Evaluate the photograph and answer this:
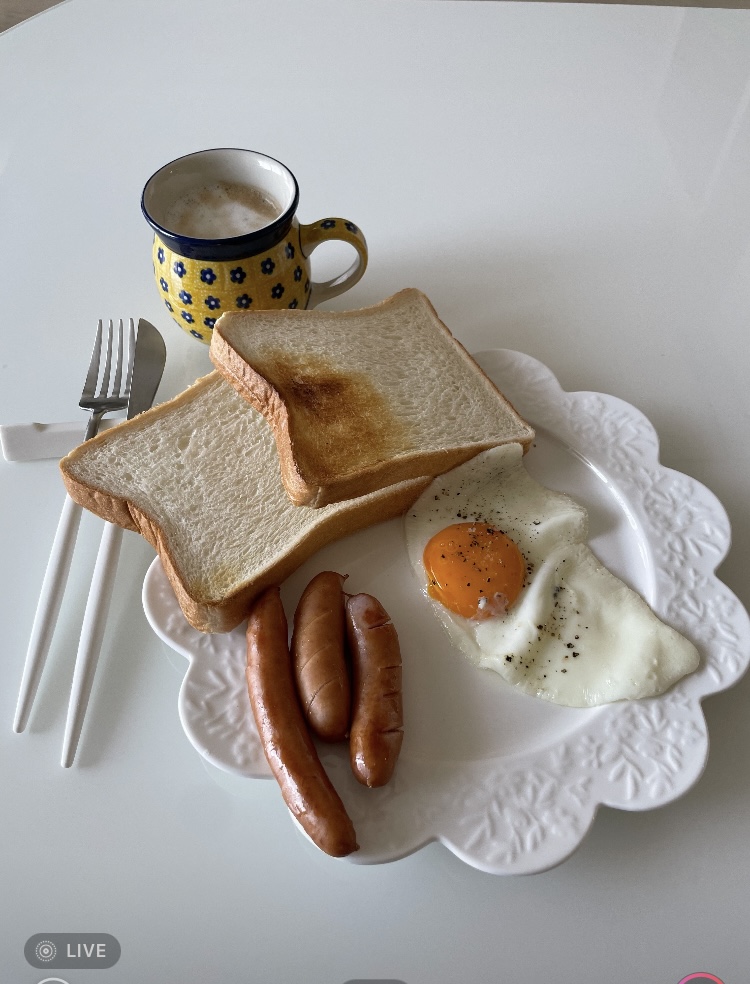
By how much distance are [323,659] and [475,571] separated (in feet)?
1.27

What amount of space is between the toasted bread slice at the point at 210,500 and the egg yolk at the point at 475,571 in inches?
7.0

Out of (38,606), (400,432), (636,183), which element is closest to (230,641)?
(38,606)

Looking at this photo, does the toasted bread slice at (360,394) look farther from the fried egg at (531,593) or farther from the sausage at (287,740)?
the sausage at (287,740)

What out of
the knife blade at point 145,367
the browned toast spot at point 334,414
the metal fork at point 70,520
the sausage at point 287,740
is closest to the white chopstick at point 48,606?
the metal fork at point 70,520

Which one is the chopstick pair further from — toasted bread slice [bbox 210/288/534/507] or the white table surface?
toasted bread slice [bbox 210/288/534/507]

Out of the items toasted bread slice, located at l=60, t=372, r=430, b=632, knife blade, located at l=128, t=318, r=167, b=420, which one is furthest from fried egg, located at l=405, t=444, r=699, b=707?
knife blade, located at l=128, t=318, r=167, b=420

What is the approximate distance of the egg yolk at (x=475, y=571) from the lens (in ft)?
5.56

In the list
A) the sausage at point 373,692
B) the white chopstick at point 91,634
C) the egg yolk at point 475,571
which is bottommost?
the white chopstick at point 91,634

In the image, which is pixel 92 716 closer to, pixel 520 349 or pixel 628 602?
pixel 628 602

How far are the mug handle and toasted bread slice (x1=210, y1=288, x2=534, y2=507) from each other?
0.10 m

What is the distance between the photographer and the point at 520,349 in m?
2.27

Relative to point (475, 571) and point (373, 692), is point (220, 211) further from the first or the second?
point (373, 692)

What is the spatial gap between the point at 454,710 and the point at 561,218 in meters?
1.70

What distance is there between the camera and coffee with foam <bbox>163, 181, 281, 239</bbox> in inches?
78.9
